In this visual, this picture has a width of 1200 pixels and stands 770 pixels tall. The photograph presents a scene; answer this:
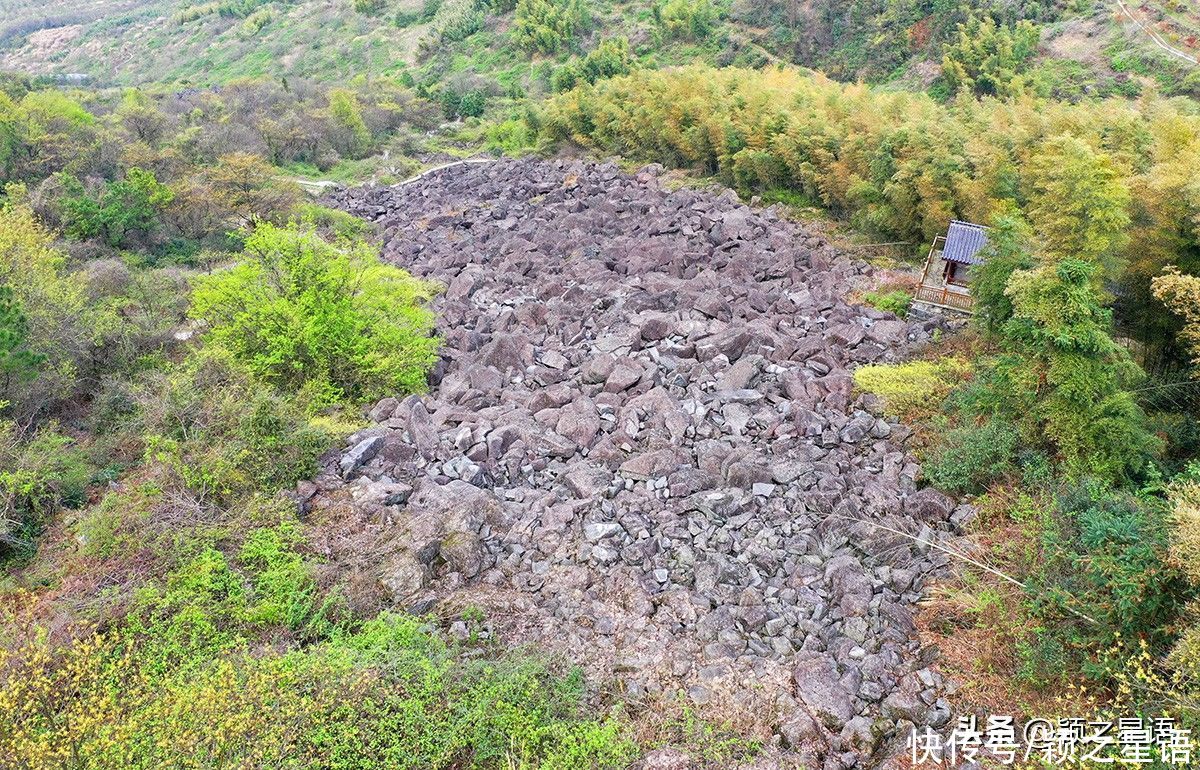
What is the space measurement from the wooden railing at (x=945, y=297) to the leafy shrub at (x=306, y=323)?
1074cm

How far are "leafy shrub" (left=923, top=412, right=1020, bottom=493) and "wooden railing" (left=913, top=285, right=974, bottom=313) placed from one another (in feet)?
20.3

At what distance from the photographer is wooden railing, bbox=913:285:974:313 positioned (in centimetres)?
1480

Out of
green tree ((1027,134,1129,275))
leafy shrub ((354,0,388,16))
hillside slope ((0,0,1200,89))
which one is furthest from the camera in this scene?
leafy shrub ((354,0,388,16))

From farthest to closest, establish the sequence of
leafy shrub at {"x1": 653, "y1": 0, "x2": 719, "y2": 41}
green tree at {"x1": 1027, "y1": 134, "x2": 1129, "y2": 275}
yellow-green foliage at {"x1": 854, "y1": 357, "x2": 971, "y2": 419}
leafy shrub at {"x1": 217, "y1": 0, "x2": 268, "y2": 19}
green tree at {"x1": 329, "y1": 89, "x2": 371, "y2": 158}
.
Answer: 1. leafy shrub at {"x1": 217, "y1": 0, "x2": 268, "y2": 19}
2. leafy shrub at {"x1": 653, "y1": 0, "x2": 719, "y2": 41}
3. green tree at {"x1": 329, "y1": 89, "x2": 371, "y2": 158}
4. yellow-green foliage at {"x1": 854, "y1": 357, "x2": 971, "y2": 419}
5. green tree at {"x1": 1027, "y1": 134, "x2": 1129, "y2": 275}

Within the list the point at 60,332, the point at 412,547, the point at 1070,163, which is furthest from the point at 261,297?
the point at 1070,163

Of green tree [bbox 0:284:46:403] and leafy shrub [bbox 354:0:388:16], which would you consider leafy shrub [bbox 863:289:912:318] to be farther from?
leafy shrub [bbox 354:0:388:16]

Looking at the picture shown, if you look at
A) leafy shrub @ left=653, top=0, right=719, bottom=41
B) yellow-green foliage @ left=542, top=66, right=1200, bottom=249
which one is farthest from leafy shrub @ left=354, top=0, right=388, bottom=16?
yellow-green foliage @ left=542, top=66, right=1200, bottom=249

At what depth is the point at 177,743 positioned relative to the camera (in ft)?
17.4

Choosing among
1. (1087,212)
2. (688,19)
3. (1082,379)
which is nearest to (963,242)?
(1087,212)

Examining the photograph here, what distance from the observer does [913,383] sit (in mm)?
11547

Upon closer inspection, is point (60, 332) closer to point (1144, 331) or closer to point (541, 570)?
point (541, 570)

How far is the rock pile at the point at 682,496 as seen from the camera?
7453 mm

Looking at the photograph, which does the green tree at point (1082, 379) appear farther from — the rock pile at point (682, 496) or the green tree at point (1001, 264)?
the green tree at point (1001, 264)

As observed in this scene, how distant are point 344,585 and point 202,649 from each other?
4.99ft
